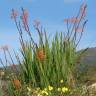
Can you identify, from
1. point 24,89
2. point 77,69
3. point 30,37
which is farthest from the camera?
point 77,69

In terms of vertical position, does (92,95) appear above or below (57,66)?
below

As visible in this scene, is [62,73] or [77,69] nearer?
[62,73]

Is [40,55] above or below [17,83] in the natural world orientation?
above

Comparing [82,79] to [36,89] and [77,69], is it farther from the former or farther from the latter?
[36,89]

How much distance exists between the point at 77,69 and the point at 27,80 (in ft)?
4.45

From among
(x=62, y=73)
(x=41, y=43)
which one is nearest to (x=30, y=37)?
(x=41, y=43)

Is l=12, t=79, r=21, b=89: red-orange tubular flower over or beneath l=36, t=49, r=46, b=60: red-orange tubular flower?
beneath

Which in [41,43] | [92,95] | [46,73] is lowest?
[92,95]

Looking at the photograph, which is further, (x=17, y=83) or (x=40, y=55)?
(x=40, y=55)

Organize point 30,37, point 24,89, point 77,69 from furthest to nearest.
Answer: point 77,69 < point 30,37 < point 24,89

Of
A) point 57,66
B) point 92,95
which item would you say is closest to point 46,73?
point 57,66

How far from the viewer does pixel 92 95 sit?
10.3 m

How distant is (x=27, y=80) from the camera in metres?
11.0

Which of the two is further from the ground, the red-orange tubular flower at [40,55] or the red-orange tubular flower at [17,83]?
the red-orange tubular flower at [40,55]
